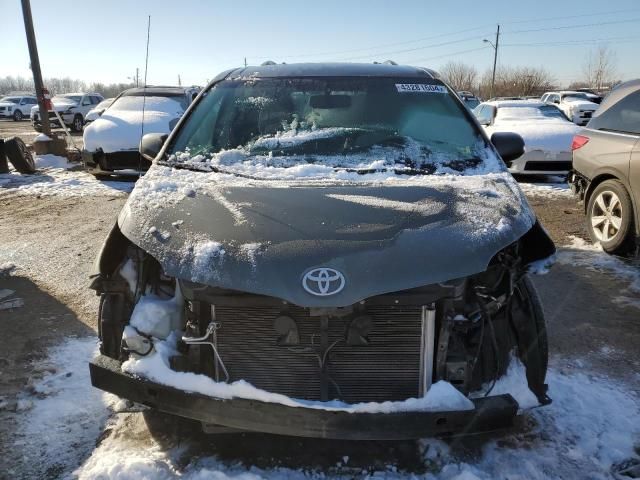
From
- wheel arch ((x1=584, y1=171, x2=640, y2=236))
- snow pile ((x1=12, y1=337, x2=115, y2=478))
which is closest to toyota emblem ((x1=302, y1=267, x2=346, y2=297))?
snow pile ((x1=12, y1=337, x2=115, y2=478))

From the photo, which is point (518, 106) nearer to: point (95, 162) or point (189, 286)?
point (95, 162)

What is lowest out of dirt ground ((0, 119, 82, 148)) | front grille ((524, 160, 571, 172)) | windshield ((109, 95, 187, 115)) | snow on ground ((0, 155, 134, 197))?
dirt ground ((0, 119, 82, 148))

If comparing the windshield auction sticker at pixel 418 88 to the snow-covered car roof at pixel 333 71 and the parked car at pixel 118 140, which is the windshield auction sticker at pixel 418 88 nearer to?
the snow-covered car roof at pixel 333 71

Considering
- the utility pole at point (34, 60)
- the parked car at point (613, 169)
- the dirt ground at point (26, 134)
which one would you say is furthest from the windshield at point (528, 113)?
the dirt ground at point (26, 134)

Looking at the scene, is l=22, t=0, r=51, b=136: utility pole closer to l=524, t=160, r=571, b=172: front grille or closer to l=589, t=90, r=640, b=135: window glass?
l=524, t=160, r=571, b=172: front grille

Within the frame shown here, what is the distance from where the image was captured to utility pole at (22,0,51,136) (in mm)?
13133

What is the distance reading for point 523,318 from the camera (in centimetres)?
275

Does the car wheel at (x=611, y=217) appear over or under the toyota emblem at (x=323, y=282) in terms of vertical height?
under

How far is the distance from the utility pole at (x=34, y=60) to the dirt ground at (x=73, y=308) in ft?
24.7

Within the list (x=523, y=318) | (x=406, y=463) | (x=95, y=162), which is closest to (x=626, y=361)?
(x=523, y=318)

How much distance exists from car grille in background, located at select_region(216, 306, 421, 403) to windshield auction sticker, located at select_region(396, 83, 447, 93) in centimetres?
198

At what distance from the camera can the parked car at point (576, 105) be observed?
2214 centimetres

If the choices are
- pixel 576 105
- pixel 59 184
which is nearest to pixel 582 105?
pixel 576 105

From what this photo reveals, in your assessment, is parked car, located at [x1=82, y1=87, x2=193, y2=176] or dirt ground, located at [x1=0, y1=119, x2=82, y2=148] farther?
dirt ground, located at [x1=0, y1=119, x2=82, y2=148]
